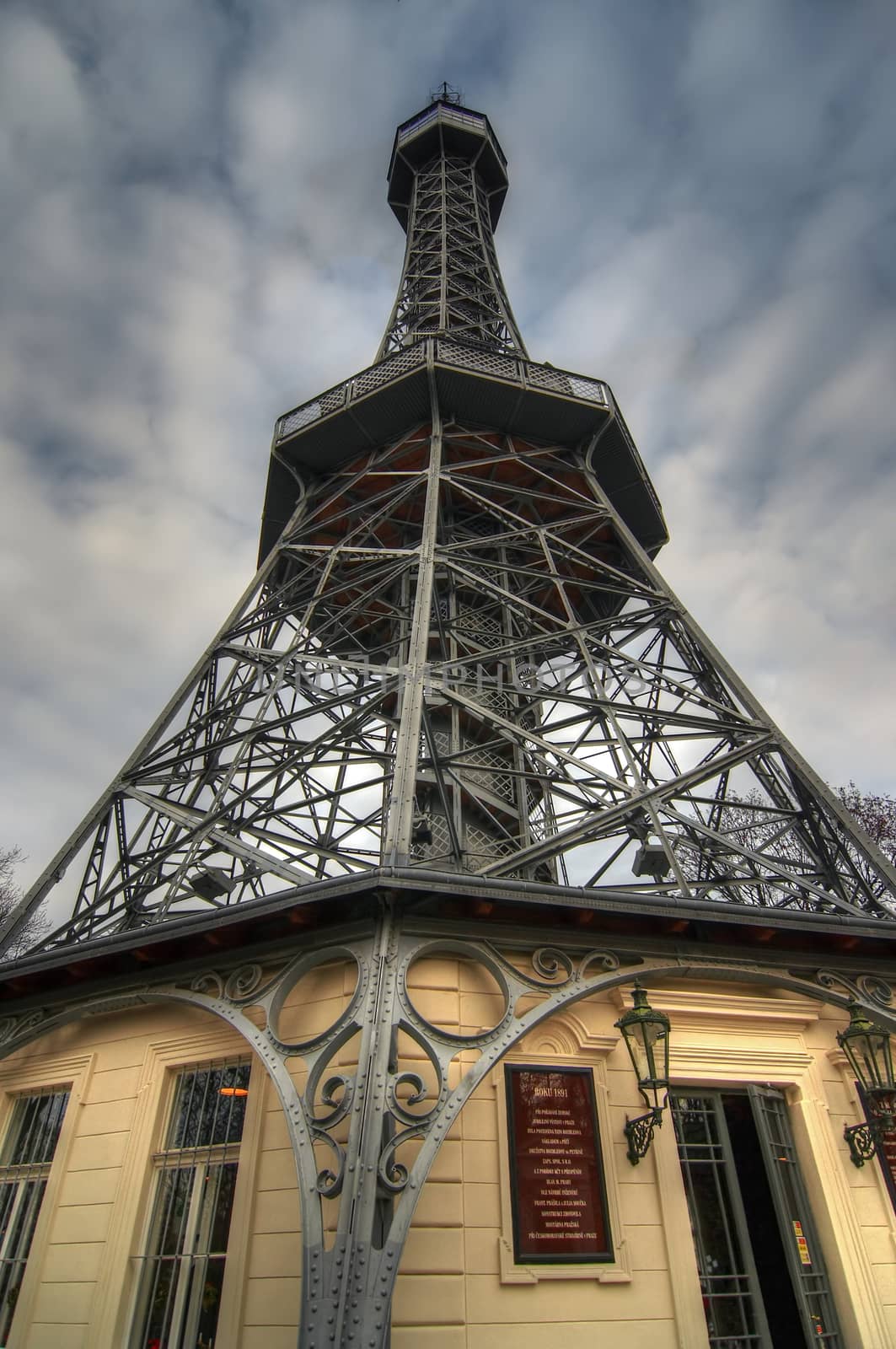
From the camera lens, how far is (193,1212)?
6.73 metres

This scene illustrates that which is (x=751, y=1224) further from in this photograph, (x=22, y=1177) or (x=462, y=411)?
(x=462, y=411)

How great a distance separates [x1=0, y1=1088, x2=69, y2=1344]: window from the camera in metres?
7.26

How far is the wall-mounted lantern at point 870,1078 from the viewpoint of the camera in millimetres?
6398

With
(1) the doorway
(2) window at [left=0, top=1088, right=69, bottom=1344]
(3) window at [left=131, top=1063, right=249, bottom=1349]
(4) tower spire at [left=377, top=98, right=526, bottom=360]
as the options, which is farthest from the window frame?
(4) tower spire at [left=377, top=98, right=526, bottom=360]

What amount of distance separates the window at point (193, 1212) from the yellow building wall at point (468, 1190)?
142 mm

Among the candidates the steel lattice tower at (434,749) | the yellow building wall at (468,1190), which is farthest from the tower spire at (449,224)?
the yellow building wall at (468,1190)

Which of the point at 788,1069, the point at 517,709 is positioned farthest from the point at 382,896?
the point at 517,709

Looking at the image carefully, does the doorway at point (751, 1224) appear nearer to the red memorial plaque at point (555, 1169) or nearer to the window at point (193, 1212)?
the red memorial plaque at point (555, 1169)

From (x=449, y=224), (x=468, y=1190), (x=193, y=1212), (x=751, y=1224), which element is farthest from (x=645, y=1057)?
(x=449, y=224)

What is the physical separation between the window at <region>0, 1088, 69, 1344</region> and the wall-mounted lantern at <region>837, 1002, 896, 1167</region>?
7565 mm

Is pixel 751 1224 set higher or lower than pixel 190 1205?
lower

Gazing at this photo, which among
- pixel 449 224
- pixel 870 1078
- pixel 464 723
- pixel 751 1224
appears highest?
pixel 449 224

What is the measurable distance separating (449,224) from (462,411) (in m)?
13.2

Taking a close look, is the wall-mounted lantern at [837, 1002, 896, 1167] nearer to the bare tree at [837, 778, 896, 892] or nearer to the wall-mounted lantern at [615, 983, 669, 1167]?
the wall-mounted lantern at [615, 983, 669, 1167]
